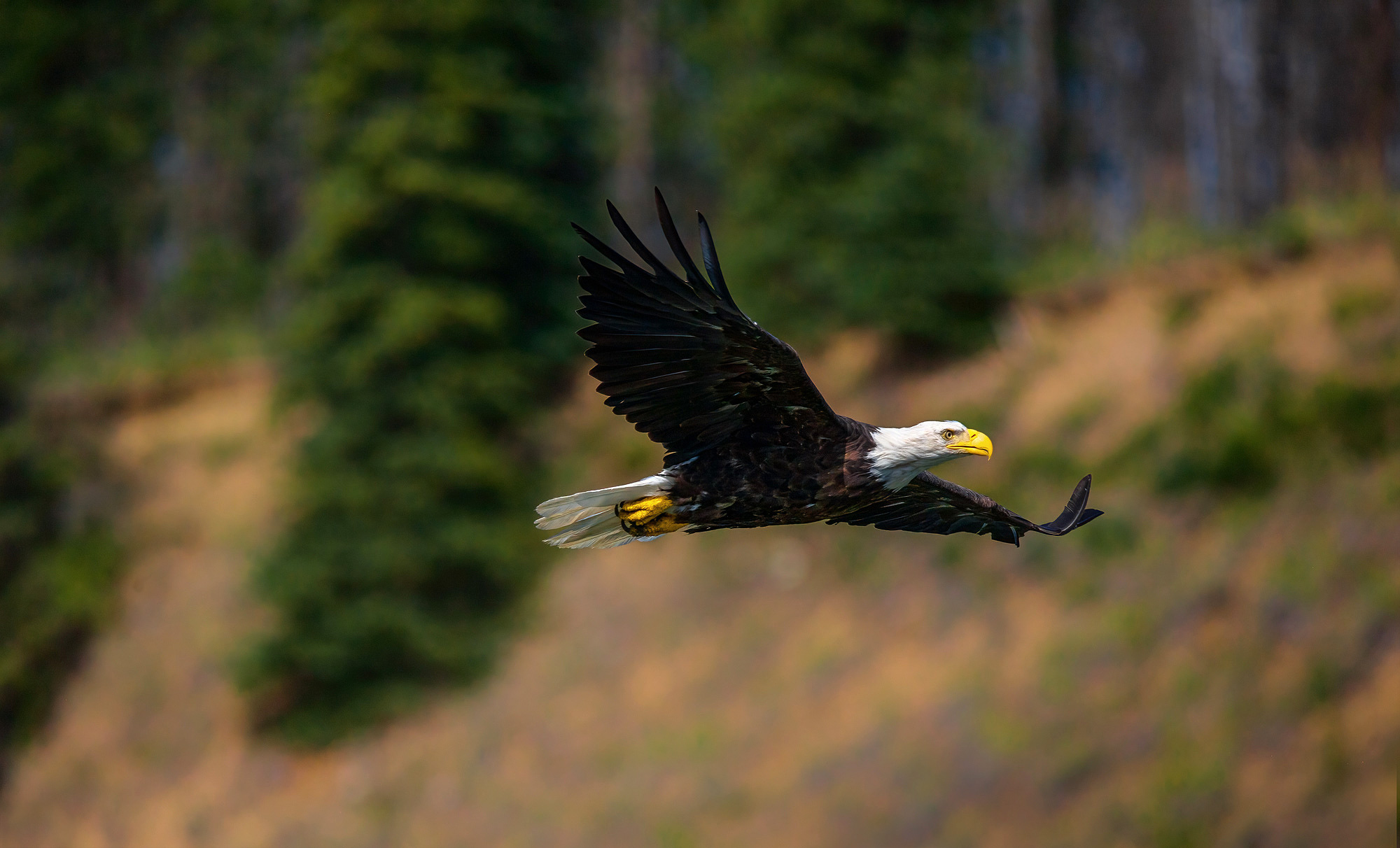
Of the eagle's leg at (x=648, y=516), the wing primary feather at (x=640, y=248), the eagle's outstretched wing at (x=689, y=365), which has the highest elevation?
the wing primary feather at (x=640, y=248)

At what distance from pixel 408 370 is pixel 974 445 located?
511 inches

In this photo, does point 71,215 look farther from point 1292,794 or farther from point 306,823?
point 1292,794

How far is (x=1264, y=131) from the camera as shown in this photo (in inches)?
567

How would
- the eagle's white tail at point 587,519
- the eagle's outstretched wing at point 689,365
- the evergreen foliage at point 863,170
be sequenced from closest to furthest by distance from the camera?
the eagle's outstretched wing at point 689,365, the eagle's white tail at point 587,519, the evergreen foliage at point 863,170

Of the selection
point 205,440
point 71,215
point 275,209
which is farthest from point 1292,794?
Result: point 275,209

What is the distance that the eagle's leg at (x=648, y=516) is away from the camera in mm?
5750

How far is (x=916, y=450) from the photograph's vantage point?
5430mm

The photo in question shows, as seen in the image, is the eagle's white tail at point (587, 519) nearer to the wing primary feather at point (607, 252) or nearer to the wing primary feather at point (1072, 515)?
the wing primary feather at point (607, 252)

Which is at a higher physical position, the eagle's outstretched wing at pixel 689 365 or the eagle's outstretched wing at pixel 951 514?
the eagle's outstretched wing at pixel 689 365

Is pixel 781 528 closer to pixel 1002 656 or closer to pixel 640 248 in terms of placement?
pixel 1002 656

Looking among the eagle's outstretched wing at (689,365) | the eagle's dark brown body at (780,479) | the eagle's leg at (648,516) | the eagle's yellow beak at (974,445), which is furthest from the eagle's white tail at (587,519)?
the eagle's yellow beak at (974,445)

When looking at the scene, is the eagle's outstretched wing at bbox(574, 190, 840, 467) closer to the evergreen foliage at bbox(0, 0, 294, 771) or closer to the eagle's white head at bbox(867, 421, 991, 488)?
the eagle's white head at bbox(867, 421, 991, 488)

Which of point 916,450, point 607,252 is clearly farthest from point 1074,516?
Result: point 607,252

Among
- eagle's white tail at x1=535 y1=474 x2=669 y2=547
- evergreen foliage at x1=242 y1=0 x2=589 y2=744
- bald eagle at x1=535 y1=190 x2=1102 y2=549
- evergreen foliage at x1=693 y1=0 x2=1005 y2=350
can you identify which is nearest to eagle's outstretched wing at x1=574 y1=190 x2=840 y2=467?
bald eagle at x1=535 y1=190 x2=1102 y2=549
